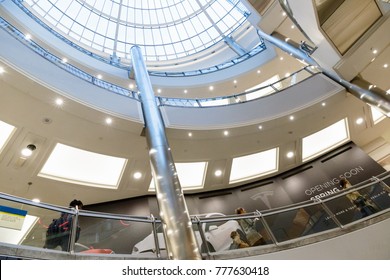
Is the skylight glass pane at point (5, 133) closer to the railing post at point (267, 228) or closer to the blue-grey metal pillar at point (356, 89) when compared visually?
the railing post at point (267, 228)

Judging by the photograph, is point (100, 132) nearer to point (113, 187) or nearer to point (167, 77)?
point (113, 187)

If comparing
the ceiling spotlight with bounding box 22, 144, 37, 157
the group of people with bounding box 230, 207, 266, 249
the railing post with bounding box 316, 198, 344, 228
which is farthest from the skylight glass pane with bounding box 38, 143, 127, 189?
the railing post with bounding box 316, 198, 344, 228

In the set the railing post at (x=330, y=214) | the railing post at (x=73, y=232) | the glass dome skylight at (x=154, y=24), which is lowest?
the railing post at (x=330, y=214)

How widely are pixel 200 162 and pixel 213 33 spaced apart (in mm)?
16711

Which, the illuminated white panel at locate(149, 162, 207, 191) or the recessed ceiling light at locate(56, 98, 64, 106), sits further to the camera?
the illuminated white panel at locate(149, 162, 207, 191)

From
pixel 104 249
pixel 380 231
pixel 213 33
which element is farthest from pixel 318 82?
pixel 213 33

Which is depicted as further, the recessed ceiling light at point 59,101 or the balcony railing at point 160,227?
the recessed ceiling light at point 59,101

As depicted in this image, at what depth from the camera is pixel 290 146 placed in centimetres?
1327

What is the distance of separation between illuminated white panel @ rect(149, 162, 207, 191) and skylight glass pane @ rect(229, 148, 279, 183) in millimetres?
1523

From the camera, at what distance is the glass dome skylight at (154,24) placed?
73.7ft

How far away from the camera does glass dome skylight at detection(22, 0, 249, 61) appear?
73.7ft

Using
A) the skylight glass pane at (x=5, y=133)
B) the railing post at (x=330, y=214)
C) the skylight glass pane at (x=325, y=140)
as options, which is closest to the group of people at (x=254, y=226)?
the railing post at (x=330, y=214)

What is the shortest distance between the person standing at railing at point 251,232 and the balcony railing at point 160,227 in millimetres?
50

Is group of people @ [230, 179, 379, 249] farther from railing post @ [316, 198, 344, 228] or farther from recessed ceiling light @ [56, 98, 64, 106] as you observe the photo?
recessed ceiling light @ [56, 98, 64, 106]
